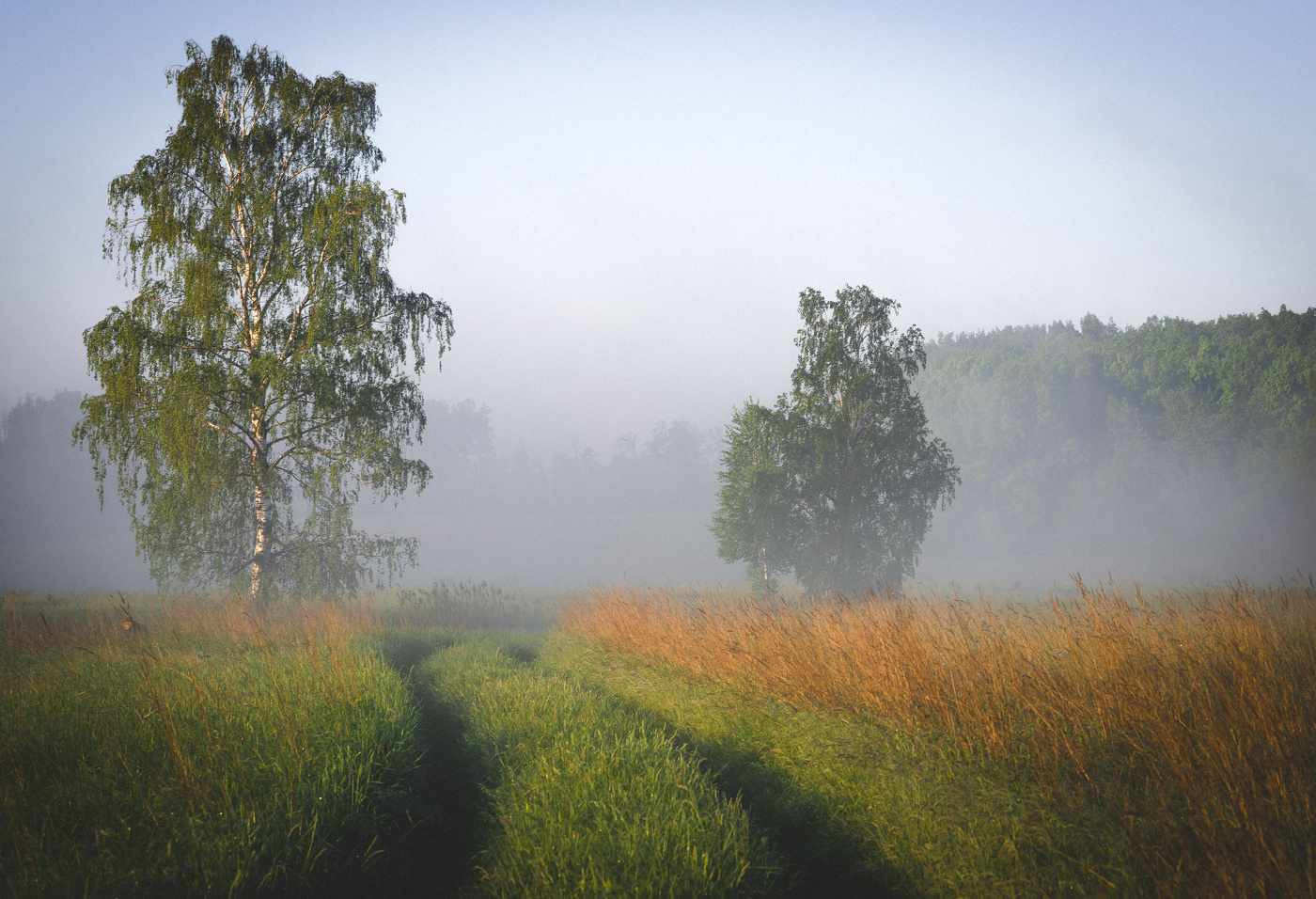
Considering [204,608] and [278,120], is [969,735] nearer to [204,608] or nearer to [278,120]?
[204,608]

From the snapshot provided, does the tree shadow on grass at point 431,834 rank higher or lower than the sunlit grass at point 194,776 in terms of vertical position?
lower

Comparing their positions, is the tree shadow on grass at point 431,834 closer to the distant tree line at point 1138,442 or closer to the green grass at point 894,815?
the green grass at point 894,815

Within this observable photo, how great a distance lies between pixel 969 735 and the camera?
4188mm

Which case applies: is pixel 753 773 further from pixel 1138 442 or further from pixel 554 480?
pixel 554 480

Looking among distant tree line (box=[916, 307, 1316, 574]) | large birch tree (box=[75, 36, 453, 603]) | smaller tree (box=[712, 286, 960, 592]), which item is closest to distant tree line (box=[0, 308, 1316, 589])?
distant tree line (box=[916, 307, 1316, 574])

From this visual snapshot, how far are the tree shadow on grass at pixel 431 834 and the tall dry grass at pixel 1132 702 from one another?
3200 mm

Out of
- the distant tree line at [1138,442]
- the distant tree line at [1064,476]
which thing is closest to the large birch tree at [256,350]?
the distant tree line at [1064,476]

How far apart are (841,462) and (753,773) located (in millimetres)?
12164

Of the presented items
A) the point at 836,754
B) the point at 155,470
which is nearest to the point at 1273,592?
the point at 836,754

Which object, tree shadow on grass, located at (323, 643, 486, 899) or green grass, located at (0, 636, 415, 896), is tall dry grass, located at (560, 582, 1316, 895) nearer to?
tree shadow on grass, located at (323, 643, 486, 899)

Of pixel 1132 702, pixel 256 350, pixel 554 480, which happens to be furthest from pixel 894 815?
pixel 554 480

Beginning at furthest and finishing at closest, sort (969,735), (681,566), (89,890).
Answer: (681,566) < (969,735) < (89,890)

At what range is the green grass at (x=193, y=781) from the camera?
3027 mm

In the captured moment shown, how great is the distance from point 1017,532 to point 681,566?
29388 mm
